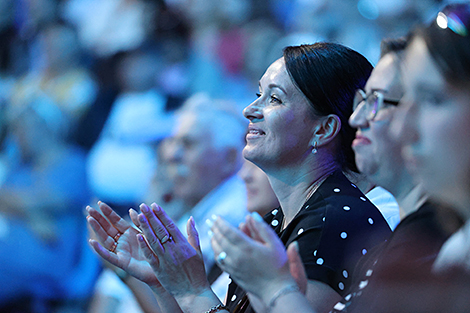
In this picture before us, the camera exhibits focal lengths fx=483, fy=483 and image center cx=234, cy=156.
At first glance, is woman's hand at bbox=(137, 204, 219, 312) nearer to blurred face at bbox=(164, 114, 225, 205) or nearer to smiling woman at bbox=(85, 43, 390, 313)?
smiling woman at bbox=(85, 43, 390, 313)

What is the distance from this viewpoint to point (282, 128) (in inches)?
55.5

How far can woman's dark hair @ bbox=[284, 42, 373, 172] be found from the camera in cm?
140

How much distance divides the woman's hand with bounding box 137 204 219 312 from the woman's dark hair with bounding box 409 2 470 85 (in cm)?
80

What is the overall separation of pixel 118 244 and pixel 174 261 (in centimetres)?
26

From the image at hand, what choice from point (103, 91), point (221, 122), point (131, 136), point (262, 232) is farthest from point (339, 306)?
point (103, 91)

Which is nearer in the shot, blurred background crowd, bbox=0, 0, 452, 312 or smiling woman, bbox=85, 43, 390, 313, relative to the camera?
smiling woman, bbox=85, 43, 390, 313

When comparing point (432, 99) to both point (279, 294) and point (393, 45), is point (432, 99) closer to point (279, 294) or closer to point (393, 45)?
point (393, 45)

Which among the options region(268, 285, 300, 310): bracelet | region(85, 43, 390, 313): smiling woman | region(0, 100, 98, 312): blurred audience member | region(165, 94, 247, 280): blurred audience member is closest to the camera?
region(268, 285, 300, 310): bracelet

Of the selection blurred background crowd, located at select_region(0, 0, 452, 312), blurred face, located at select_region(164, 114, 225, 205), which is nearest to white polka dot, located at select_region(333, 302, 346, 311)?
blurred face, located at select_region(164, 114, 225, 205)

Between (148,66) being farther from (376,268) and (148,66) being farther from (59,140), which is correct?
(376,268)

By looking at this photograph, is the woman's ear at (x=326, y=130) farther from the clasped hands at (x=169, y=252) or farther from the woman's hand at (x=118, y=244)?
the woman's hand at (x=118, y=244)

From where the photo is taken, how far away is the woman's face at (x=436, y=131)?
0.79 m

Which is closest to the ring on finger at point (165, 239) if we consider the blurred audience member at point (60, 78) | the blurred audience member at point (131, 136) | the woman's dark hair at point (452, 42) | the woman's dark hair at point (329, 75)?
the woman's dark hair at point (329, 75)

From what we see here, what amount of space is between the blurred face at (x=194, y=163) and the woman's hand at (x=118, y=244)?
4.02 feet
